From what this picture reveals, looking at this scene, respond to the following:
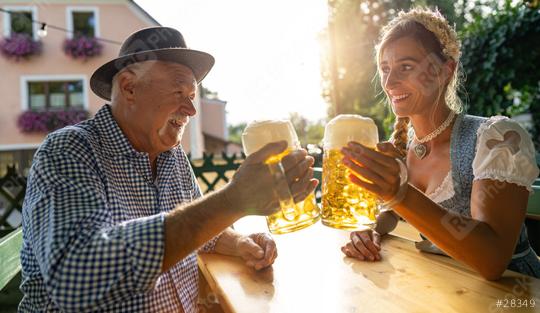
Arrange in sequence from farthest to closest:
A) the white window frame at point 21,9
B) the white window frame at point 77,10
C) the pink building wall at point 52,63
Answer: the white window frame at point 77,10 < the pink building wall at point 52,63 < the white window frame at point 21,9

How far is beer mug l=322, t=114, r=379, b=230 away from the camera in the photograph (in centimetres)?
111

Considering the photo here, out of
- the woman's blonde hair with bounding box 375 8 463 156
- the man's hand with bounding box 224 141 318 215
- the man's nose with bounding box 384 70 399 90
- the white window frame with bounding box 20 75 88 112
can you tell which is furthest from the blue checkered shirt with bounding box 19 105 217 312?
the white window frame with bounding box 20 75 88 112

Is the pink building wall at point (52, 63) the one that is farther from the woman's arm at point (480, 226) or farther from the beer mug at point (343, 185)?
the woman's arm at point (480, 226)

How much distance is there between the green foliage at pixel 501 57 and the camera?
4293 millimetres

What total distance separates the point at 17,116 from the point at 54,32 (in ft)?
9.62

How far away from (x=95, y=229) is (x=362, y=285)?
755 millimetres

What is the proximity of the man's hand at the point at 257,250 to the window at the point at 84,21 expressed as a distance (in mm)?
12453

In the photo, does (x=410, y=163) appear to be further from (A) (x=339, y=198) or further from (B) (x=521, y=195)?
(A) (x=339, y=198)

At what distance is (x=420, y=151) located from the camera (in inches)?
69.3

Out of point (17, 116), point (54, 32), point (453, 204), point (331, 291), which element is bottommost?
point (17, 116)

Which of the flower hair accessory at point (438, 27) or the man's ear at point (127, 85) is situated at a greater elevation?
the flower hair accessory at point (438, 27)

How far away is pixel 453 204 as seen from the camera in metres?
1.49

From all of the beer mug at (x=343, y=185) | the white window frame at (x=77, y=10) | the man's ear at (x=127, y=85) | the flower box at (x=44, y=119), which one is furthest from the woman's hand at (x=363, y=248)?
the white window frame at (x=77, y=10)

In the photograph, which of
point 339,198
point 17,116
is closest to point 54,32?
point 17,116
